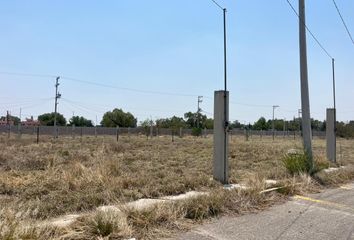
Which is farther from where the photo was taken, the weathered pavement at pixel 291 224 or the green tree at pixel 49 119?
the green tree at pixel 49 119

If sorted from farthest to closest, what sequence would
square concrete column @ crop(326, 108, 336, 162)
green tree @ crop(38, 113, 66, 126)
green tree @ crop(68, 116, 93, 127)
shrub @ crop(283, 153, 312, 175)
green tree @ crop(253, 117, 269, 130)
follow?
green tree @ crop(253, 117, 269, 130), green tree @ crop(68, 116, 93, 127), green tree @ crop(38, 113, 66, 126), square concrete column @ crop(326, 108, 336, 162), shrub @ crop(283, 153, 312, 175)

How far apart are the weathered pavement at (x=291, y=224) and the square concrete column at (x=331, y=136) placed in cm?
1013

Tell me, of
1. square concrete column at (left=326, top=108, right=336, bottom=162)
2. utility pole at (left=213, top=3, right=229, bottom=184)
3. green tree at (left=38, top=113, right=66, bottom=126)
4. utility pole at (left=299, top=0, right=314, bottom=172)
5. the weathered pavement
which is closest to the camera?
the weathered pavement

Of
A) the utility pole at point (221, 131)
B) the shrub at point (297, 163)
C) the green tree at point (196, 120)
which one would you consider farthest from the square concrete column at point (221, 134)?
the green tree at point (196, 120)

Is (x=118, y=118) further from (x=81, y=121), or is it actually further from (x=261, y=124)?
(x=261, y=124)

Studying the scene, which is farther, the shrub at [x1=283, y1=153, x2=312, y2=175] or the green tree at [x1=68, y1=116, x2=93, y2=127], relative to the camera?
the green tree at [x1=68, y1=116, x2=93, y2=127]

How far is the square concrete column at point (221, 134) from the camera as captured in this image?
38.5 ft

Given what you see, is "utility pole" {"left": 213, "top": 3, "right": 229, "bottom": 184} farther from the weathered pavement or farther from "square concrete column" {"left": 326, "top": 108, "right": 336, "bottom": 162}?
"square concrete column" {"left": 326, "top": 108, "right": 336, "bottom": 162}

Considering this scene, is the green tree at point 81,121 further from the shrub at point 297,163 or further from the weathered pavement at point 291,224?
the weathered pavement at point 291,224

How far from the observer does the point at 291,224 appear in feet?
25.9

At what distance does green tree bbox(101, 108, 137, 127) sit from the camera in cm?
13012

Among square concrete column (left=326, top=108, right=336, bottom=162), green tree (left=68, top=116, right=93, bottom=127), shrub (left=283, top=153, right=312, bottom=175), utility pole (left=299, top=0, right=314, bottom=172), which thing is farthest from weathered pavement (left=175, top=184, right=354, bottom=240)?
green tree (left=68, top=116, right=93, bottom=127)

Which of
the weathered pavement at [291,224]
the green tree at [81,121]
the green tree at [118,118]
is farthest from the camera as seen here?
the green tree at [81,121]

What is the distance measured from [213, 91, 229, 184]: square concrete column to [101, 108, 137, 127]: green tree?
118769 millimetres
